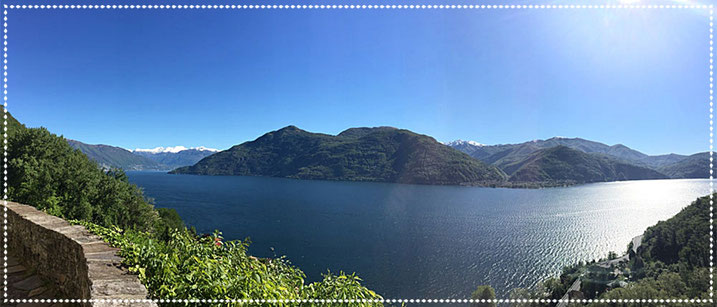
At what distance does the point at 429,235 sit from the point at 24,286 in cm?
5623

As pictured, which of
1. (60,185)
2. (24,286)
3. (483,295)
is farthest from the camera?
(483,295)

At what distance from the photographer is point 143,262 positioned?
3180 mm

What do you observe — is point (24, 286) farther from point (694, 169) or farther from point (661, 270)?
point (694, 169)

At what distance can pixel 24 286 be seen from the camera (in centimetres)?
424

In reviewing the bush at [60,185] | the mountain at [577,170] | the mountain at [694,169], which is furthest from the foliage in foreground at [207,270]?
the mountain at [694,169]

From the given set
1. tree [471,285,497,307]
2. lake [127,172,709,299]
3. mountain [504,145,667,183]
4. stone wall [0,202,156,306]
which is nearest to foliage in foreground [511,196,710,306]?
lake [127,172,709,299]

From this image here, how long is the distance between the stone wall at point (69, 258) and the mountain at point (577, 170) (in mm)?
201051

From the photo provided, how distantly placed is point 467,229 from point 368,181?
387ft

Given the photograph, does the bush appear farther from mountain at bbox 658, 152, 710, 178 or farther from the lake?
mountain at bbox 658, 152, 710, 178

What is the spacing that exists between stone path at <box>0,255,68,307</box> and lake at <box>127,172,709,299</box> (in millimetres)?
16606

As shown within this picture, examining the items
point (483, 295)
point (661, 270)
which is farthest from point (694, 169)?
point (483, 295)

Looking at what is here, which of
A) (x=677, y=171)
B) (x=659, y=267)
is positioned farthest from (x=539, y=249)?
(x=677, y=171)

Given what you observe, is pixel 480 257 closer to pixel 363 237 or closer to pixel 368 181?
pixel 363 237

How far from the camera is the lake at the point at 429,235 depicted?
39.0 metres
